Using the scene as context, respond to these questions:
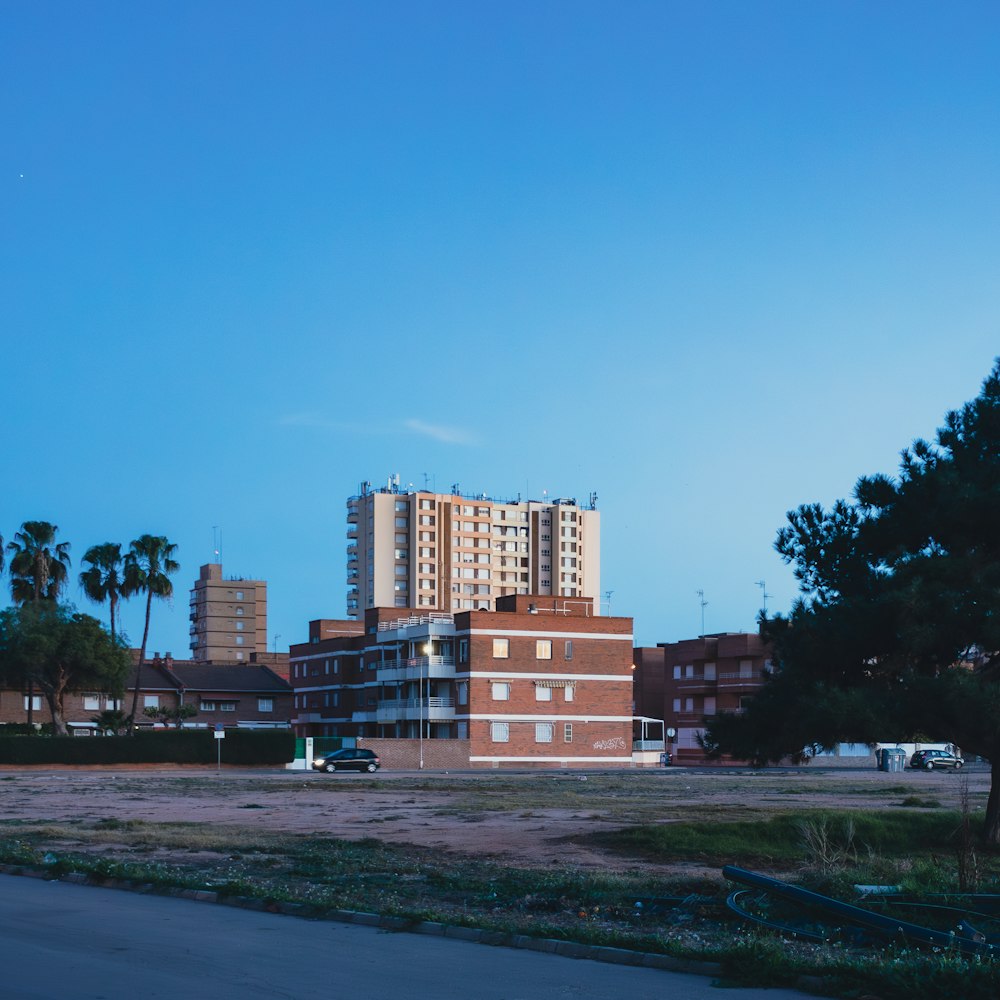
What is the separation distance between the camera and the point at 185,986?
10281mm

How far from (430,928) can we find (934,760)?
8213 cm

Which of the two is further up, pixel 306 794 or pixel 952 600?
pixel 952 600

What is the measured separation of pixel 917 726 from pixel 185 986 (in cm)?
1523

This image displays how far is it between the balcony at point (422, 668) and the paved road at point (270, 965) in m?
80.1

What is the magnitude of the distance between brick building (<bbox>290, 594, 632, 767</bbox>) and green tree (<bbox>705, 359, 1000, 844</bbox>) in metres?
64.1

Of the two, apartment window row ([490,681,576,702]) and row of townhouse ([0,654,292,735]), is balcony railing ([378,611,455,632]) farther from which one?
row of townhouse ([0,654,292,735])

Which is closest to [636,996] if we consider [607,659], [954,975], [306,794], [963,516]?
[954,975]

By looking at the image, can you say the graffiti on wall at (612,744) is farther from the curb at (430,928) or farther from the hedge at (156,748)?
the curb at (430,928)

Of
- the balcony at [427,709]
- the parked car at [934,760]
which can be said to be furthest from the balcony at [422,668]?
the parked car at [934,760]

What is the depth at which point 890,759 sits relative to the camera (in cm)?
8794

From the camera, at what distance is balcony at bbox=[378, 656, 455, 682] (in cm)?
9450

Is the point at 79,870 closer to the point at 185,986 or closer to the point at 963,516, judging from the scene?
the point at 185,986

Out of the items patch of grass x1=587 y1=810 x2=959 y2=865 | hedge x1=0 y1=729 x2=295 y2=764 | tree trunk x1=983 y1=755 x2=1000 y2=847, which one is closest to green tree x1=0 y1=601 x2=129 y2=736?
hedge x1=0 y1=729 x2=295 y2=764

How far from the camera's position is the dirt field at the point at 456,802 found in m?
28.3
